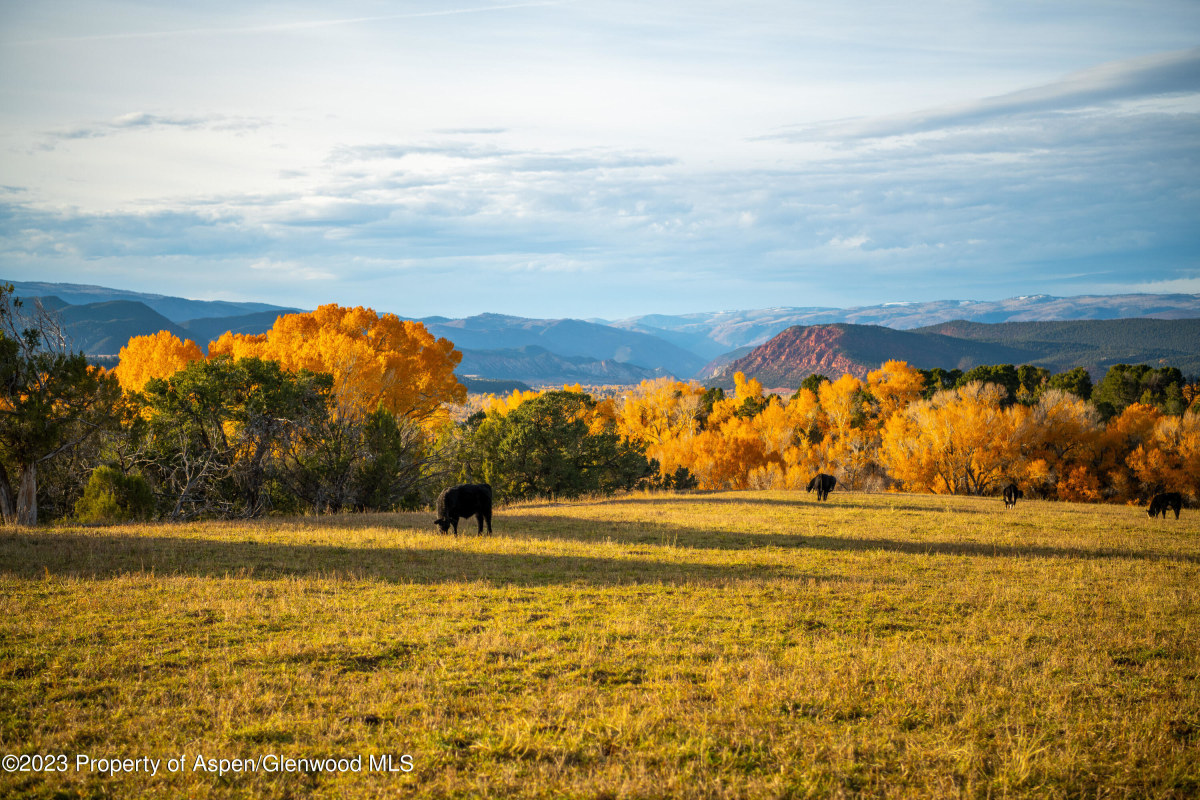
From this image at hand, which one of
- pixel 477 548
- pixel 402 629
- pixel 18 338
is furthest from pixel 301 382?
pixel 402 629

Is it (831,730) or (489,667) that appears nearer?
(831,730)

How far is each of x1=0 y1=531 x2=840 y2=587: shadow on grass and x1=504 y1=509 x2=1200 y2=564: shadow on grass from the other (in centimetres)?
346

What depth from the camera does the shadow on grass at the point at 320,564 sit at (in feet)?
44.3

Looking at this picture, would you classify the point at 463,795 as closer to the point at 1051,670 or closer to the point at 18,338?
the point at 1051,670

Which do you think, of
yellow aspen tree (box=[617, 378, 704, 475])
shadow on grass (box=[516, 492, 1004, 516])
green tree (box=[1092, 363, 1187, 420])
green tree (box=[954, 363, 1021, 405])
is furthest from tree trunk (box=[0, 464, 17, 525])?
green tree (box=[1092, 363, 1187, 420])

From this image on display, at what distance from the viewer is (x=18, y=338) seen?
2195 cm

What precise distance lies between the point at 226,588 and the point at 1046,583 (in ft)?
55.8

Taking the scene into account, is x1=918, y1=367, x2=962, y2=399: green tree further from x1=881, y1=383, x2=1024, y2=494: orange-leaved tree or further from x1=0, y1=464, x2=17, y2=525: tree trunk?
x1=0, y1=464, x2=17, y2=525: tree trunk

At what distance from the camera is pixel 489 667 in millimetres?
8305

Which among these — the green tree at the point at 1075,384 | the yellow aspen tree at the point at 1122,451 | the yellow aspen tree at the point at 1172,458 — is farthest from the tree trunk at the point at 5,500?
the green tree at the point at 1075,384

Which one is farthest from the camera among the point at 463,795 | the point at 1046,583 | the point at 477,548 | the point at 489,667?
the point at 477,548

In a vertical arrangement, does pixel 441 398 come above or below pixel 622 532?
above

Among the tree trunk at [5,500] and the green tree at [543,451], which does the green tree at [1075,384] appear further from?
the tree trunk at [5,500]

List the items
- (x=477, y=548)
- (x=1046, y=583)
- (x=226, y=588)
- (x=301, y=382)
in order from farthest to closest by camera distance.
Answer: (x=301, y=382) → (x=477, y=548) → (x=1046, y=583) → (x=226, y=588)
